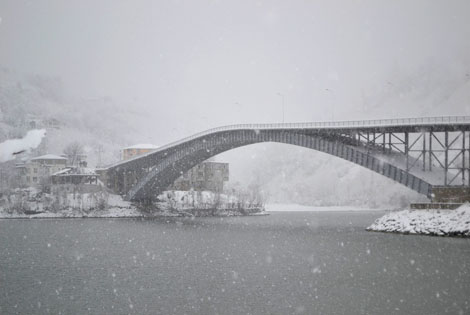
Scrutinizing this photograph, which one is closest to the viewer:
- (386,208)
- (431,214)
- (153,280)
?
(153,280)

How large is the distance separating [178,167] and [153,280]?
67.9 metres

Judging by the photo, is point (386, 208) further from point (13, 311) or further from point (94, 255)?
point (13, 311)

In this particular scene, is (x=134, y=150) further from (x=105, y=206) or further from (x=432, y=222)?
Result: (x=432, y=222)

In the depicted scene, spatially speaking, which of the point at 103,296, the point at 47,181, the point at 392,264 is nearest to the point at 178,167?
the point at 47,181

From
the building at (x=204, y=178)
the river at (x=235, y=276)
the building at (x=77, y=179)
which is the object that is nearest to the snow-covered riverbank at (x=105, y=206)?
the building at (x=77, y=179)

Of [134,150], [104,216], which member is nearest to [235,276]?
[104,216]

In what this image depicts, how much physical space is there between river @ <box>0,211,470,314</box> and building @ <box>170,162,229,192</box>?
67646 mm

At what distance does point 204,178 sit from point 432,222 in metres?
73.5

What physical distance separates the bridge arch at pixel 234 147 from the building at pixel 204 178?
517 inches

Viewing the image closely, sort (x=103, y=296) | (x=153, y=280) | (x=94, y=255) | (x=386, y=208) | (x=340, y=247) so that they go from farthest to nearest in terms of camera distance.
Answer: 1. (x=386, y=208)
2. (x=340, y=247)
3. (x=94, y=255)
4. (x=153, y=280)
5. (x=103, y=296)

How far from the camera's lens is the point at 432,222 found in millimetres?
53750

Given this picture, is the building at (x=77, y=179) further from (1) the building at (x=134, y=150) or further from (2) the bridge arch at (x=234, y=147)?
(1) the building at (x=134, y=150)

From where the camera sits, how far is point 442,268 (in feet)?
108

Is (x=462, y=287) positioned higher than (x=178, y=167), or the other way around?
(x=178, y=167)
